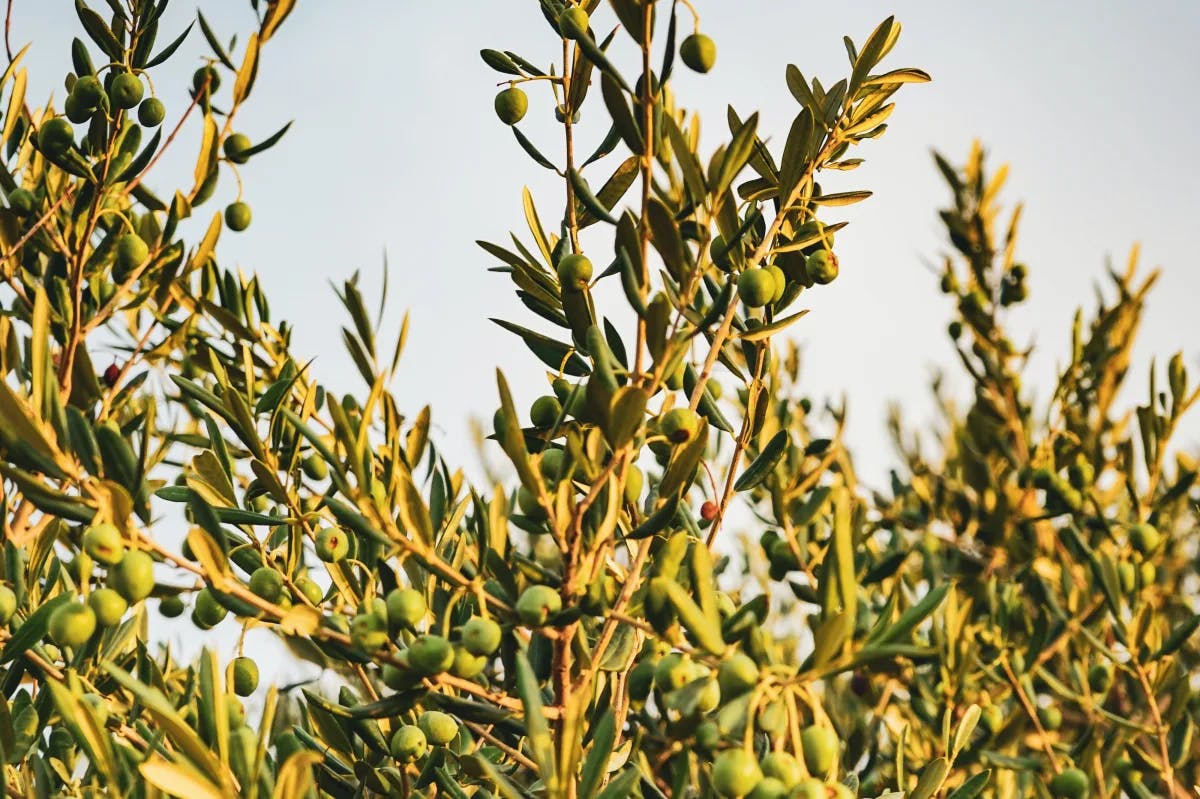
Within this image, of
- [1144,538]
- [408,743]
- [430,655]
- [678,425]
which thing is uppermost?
[1144,538]

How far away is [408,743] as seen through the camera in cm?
145

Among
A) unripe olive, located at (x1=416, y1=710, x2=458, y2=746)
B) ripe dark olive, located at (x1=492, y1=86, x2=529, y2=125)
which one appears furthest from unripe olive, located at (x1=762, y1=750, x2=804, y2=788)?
ripe dark olive, located at (x1=492, y1=86, x2=529, y2=125)

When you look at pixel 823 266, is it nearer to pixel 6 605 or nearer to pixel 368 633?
pixel 368 633

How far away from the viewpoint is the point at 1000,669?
8.34ft

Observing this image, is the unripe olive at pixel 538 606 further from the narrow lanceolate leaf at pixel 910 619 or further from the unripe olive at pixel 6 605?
the unripe olive at pixel 6 605

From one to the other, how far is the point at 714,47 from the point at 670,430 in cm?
52

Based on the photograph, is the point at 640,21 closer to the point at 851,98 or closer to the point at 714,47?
the point at 714,47

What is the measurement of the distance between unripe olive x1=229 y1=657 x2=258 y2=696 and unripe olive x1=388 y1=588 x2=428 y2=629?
0.52m

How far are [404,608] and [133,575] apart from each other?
29cm

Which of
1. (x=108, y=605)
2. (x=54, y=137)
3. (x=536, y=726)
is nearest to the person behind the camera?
(x=536, y=726)

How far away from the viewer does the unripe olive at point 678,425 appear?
1.35 metres

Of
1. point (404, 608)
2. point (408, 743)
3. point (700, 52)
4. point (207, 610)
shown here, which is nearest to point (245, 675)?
point (207, 610)

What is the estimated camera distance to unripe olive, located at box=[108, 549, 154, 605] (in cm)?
117

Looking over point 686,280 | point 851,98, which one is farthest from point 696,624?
point 851,98
